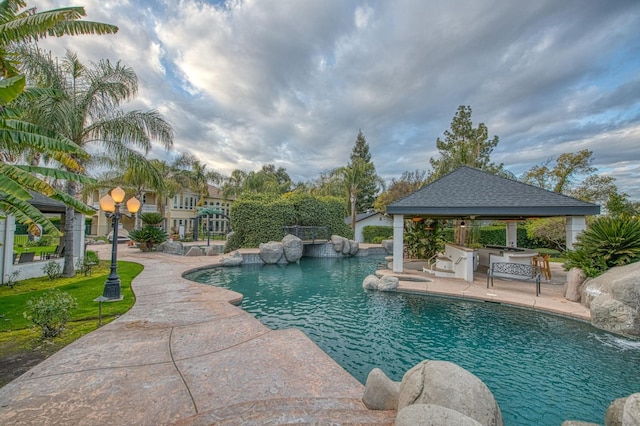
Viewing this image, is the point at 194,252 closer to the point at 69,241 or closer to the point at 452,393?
the point at 69,241

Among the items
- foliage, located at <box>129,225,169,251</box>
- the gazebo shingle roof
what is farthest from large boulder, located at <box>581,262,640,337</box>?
foliage, located at <box>129,225,169,251</box>

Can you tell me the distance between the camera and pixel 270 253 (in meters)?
16.1

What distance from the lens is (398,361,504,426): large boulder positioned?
2.22m

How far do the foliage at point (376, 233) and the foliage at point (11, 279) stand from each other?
24.4 meters

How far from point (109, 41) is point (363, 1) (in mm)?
10070

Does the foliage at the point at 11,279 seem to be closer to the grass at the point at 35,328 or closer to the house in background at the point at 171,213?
the grass at the point at 35,328

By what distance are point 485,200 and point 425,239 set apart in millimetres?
4980

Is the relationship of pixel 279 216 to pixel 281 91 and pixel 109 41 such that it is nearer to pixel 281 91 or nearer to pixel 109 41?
pixel 281 91

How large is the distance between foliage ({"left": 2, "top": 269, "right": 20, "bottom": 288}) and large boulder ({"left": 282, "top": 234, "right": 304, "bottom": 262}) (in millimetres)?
11191

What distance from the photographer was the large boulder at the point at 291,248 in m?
17.0

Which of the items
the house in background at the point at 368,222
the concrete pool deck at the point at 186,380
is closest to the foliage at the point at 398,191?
the house in background at the point at 368,222

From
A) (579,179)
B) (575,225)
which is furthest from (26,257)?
(579,179)

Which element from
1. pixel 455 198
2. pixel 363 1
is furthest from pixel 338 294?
pixel 363 1

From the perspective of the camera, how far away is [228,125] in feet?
73.5
